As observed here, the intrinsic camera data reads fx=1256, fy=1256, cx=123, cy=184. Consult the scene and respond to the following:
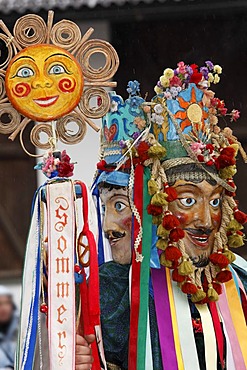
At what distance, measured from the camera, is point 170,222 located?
4.82m

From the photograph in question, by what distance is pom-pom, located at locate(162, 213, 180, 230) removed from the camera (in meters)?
4.82

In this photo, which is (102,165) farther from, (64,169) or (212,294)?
(212,294)

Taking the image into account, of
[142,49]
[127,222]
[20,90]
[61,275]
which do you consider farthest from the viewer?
[142,49]

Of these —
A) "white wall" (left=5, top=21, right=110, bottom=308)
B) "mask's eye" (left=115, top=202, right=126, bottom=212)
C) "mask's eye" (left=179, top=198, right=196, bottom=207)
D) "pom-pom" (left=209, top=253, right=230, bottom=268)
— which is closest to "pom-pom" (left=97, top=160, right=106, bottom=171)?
"mask's eye" (left=115, top=202, right=126, bottom=212)

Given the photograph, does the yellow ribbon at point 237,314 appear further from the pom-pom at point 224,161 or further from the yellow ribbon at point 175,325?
the pom-pom at point 224,161

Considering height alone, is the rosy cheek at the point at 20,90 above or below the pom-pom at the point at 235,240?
above

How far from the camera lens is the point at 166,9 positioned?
27.8 feet

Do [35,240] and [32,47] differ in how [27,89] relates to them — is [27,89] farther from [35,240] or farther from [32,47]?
[35,240]

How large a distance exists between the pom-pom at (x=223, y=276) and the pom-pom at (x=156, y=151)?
0.52 meters

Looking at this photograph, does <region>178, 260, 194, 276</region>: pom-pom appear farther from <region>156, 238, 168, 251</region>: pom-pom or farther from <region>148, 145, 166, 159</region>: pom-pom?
<region>148, 145, 166, 159</region>: pom-pom

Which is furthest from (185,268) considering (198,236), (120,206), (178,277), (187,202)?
(120,206)

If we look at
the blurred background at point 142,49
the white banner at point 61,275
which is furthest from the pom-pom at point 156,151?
the blurred background at point 142,49

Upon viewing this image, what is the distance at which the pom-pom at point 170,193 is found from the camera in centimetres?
486

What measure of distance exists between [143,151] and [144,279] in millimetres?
497
